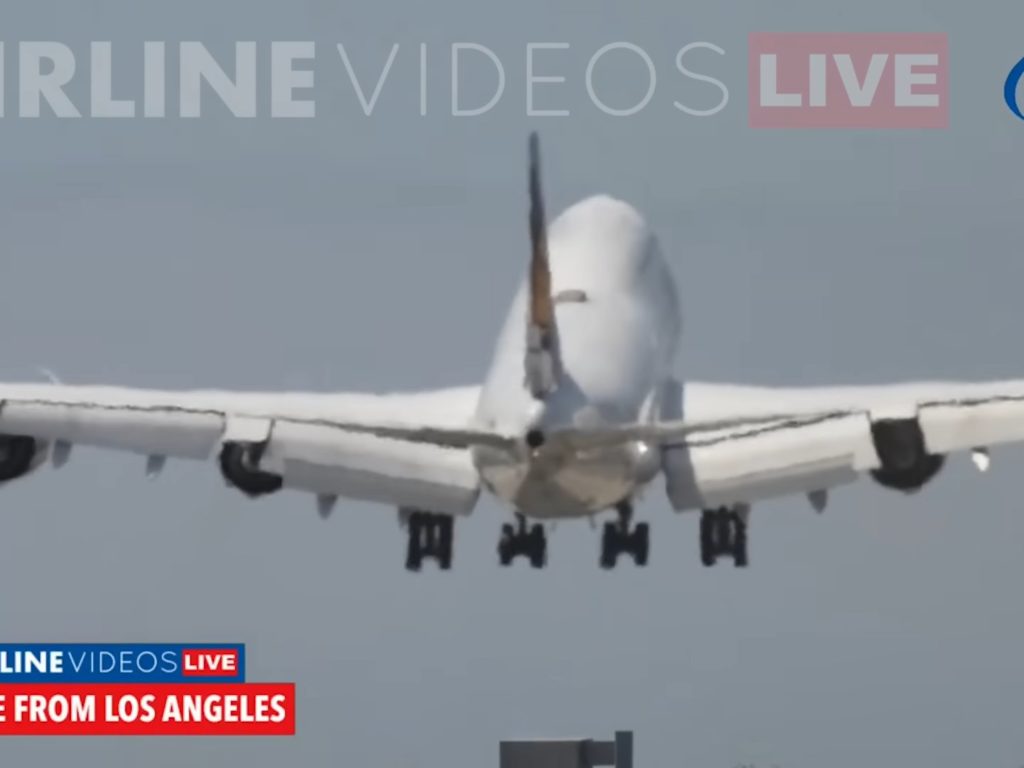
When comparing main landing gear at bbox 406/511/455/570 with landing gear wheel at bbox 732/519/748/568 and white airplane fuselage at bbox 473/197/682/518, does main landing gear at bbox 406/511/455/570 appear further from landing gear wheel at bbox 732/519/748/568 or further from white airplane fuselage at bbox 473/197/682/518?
landing gear wheel at bbox 732/519/748/568

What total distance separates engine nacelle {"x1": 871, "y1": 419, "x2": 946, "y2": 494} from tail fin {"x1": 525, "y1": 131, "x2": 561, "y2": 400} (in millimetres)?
6473

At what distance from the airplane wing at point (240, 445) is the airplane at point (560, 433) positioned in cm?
4

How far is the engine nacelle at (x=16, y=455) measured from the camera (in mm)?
73750

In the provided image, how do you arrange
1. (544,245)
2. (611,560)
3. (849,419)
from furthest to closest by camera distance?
1. (611,560)
2. (849,419)
3. (544,245)

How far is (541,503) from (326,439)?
5211 mm

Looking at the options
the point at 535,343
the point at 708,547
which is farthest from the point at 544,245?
the point at 708,547

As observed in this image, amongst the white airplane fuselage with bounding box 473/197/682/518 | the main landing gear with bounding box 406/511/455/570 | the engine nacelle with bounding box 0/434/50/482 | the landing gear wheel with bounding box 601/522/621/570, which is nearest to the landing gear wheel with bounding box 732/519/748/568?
the landing gear wheel with bounding box 601/522/621/570

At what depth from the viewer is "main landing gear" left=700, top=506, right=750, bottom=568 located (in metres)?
76.2

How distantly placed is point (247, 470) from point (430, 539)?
6691 mm

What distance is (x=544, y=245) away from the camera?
65.2 meters

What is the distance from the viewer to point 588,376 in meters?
70.0

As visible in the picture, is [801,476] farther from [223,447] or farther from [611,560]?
[223,447]

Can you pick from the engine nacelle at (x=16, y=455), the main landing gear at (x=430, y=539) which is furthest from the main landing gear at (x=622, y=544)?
the engine nacelle at (x=16, y=455)

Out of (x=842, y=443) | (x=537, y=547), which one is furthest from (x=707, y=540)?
(x=842, y=443)
